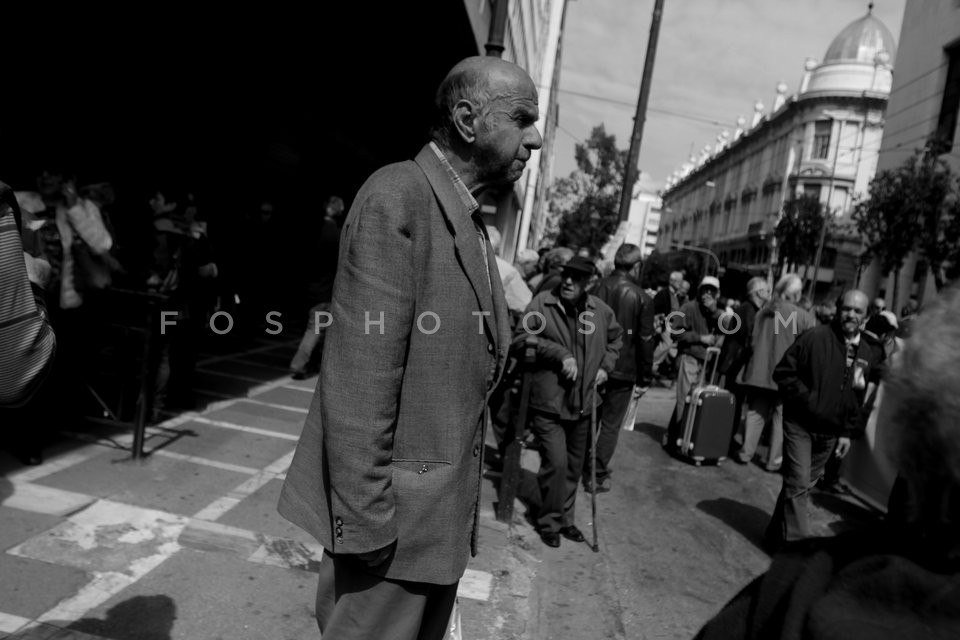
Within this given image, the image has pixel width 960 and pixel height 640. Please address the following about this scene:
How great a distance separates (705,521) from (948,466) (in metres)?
5.68

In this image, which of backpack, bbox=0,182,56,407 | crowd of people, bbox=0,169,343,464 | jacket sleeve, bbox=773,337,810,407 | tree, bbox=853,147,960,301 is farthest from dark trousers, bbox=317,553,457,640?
tree, bbox=853,147,960,301

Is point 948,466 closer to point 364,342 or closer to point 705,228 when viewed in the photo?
point 364,342

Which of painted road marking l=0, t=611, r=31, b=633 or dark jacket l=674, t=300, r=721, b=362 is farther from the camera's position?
dark jacket l=674, t=300, r=721, b=362

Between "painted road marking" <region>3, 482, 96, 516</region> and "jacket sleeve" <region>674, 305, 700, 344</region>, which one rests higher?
"jacket sleeve" <region>674, 305, 700, 344</region>

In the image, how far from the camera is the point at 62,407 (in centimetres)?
598

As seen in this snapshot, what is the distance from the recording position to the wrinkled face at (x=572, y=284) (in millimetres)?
5328

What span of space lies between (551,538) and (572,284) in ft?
5.56

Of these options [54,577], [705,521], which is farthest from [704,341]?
[54,577]

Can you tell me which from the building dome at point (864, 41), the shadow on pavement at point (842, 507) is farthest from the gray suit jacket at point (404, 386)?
the building dome at point (864, 41)

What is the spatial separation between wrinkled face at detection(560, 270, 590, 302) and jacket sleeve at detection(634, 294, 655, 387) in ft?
5.51

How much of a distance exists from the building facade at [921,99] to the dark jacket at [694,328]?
60.5 feet

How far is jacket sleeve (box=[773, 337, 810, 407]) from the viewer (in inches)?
221

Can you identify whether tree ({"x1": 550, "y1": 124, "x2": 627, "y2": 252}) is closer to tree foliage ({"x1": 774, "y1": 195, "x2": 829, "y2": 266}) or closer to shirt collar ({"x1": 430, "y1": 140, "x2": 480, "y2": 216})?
tree foliage ({"x1": 774, "y1": 195, "x2": 829, "y2": 266})

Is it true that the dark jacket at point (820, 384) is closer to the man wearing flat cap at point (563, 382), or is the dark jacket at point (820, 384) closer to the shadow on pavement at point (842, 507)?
the man wearing flat cap at point (563, 382)
